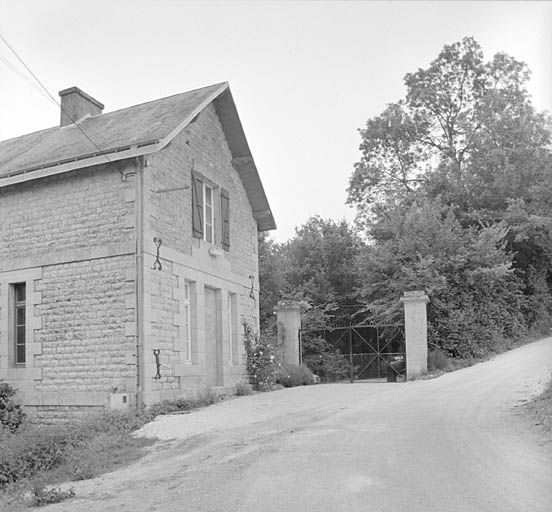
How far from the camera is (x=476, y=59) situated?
100ft

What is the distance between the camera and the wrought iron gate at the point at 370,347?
21131 mm

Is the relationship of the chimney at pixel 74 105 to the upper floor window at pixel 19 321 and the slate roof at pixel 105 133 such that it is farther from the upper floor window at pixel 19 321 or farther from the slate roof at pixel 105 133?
the upper floor window at pixel 19 321

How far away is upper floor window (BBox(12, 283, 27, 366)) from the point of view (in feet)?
46.6

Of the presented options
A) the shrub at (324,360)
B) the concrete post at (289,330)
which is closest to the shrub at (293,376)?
the concrete post at (289,330)

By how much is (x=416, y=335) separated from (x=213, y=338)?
5050mm

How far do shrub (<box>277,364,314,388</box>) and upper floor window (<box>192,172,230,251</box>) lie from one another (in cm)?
→ 371

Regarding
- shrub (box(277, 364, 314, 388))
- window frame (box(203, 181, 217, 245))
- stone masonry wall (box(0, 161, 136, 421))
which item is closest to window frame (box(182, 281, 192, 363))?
window frame (box(203, 181, 217, 245))

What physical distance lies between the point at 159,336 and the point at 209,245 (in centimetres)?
323

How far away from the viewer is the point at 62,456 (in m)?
8.98

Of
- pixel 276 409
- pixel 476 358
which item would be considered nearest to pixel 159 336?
pixel 276 409

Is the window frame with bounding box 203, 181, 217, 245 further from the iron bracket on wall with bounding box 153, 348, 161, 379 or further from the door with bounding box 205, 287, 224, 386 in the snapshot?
the iron bracket on wall with bounding box 153, 348, 161, 379

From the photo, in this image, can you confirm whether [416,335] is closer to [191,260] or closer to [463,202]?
[191,260]

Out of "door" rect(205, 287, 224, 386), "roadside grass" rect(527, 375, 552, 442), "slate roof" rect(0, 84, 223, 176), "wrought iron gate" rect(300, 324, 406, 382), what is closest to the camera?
"roadside grass" rect(527, 375, 552, 442)

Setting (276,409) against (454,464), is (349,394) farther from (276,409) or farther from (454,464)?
(454,464)
